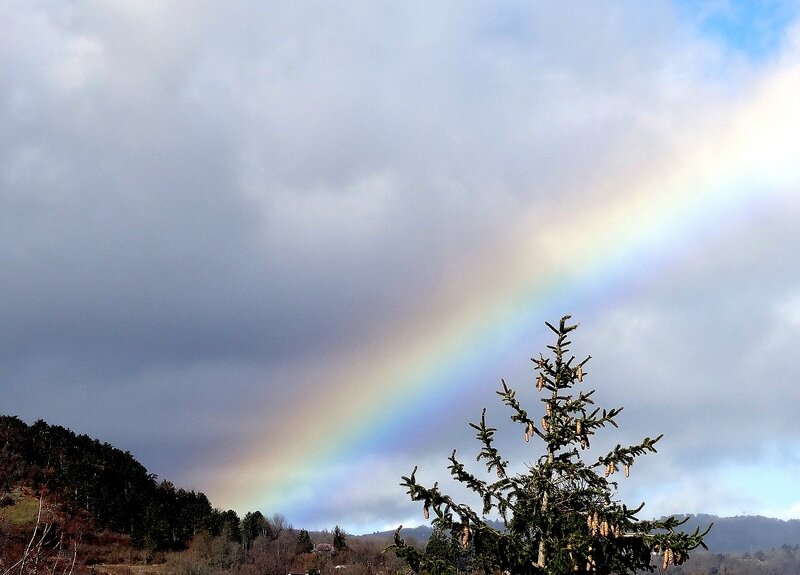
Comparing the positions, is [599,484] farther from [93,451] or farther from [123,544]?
[93,451]

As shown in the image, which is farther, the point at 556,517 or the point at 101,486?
the point at 101,486

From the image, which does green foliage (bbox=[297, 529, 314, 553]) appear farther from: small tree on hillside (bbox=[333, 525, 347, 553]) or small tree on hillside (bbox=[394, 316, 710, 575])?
small tree on hillside (bbox=[394, 316, 710, 575])

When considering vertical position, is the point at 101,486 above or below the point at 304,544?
above

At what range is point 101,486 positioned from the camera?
123312 millimetres

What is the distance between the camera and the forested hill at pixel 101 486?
119 m

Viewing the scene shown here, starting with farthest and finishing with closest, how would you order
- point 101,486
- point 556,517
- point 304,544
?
point 304,544
point 101,486
point 556,517

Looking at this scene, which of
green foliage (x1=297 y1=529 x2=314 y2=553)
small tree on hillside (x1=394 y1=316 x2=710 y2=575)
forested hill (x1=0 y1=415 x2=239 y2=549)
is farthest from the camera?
green foliage (x1=297 y1=529 x2=314 y2=553)

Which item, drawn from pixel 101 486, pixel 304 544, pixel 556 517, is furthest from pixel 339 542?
pixel 556 517

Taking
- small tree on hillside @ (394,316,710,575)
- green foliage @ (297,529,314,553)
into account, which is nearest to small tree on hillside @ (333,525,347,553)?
green foliage @ (297,529,314,553)

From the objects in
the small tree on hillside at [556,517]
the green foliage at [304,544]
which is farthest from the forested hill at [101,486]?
the small tree on hillside at [556,517]

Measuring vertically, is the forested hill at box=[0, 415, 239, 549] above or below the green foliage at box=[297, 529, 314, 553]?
above

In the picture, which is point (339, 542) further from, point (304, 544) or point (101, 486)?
point (101, 486)

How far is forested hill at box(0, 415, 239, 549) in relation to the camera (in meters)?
119

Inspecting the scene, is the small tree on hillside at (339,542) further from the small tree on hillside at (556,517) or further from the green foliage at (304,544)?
the small tree on hillside at (556,517)
